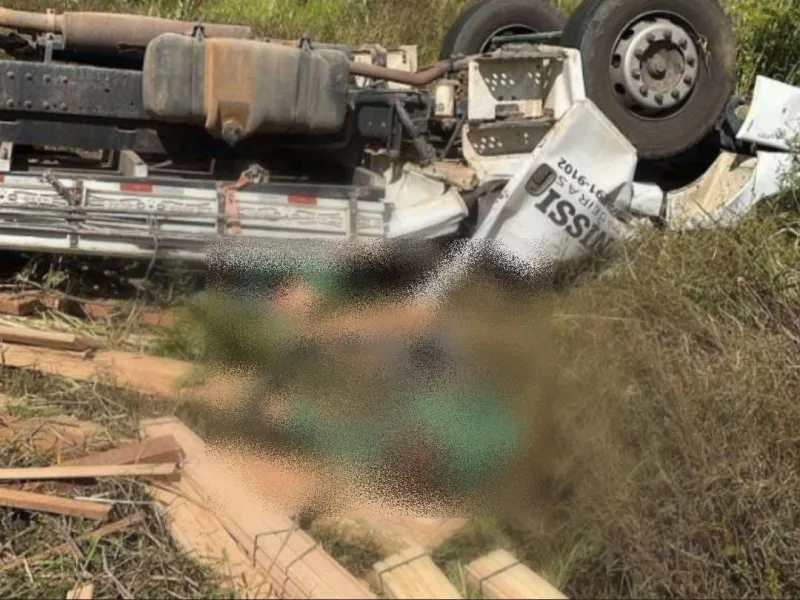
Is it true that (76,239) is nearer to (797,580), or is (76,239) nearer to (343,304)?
(343,304)

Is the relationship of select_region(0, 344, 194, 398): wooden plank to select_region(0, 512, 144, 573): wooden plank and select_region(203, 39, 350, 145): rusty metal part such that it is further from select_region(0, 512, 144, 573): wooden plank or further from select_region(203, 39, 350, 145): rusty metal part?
select_region(203, 39, 350, 145): rusty metal part

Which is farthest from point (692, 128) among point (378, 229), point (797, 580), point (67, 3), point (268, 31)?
point (67, 3)

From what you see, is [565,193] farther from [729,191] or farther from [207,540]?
[207,540]

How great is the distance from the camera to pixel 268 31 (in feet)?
23.5

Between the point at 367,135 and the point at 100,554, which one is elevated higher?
the point at 367,135

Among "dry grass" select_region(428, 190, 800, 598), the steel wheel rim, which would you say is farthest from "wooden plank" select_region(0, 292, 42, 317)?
the steel wheel rim

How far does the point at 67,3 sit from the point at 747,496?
6.12 meters

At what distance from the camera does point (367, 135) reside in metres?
4.22

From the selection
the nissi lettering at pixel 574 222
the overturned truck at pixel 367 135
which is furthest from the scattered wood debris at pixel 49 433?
the nissi lettering at pixel 574 222

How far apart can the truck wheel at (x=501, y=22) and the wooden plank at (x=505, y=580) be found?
3734mm

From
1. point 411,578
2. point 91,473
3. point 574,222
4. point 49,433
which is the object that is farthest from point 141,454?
point 574,222

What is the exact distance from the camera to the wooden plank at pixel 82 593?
Answer: 8.68 ft

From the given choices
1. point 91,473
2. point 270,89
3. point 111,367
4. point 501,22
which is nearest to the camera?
point 91,473

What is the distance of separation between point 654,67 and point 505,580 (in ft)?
9.02
